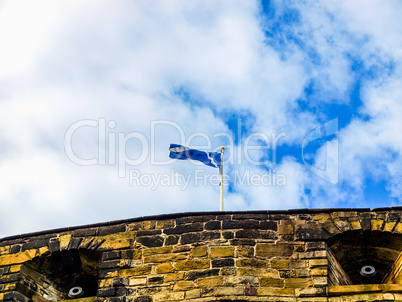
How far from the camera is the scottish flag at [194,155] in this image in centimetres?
1485

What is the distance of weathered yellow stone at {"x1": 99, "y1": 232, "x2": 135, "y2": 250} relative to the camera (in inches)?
441

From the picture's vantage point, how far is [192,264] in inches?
417

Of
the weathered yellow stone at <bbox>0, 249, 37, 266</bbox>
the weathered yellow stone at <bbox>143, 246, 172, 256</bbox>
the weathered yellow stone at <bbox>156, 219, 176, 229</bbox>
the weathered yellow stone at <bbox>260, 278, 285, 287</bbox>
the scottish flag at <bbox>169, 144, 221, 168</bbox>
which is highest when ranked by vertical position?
the scottish flag at <bbox>169, 144, 221, 168</bbox>

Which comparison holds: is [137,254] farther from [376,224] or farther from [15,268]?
[376,224]

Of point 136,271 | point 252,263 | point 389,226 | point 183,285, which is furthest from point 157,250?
point 389,226

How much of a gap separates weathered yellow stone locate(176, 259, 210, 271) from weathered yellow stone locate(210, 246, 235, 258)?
16 centimetres

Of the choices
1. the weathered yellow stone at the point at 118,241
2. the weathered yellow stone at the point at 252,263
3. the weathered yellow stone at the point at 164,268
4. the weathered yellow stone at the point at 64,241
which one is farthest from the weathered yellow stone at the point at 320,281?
the weathered yellow stone at the point at 64,241

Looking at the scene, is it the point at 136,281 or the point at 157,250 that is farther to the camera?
the point at 157,250

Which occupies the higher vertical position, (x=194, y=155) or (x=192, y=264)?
(x=194, y=155)

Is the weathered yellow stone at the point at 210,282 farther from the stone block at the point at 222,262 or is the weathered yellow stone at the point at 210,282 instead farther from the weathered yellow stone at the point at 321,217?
the weathered yellow stone at the point at 321,217

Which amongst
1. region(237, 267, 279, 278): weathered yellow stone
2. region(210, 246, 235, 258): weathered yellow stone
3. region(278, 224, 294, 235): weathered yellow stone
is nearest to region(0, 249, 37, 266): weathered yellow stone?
region(210, 246, 235, 258): weathered yellow stone

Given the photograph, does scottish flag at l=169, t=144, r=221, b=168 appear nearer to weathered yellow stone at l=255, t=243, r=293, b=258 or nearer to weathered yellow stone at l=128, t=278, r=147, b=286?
weathered yellow stone at l=255, t=243, r=293, b=258

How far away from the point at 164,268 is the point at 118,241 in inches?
41.4

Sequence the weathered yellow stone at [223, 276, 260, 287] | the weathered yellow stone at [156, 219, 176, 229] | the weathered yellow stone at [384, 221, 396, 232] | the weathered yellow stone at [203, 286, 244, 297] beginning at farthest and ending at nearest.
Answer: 1. the weathered yellow stone at [156, 219, 176, 229]
2. the weathered yellow stone at [384, 221, 396, 232]
3. the weathered yellow stone at [223, 276, 260, 287]
4. the weathered yellow stone at [203, 286, 244, 297]
